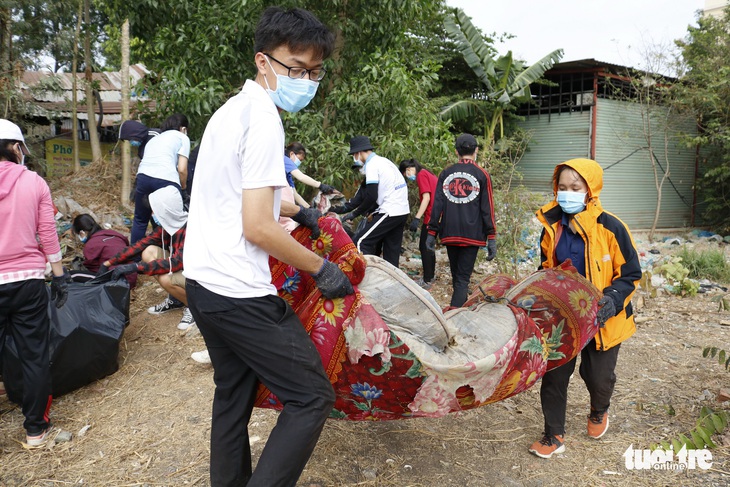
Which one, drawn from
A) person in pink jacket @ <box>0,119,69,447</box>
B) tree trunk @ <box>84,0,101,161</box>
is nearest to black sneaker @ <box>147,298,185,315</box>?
person in pink jacket @ <box>0,119,69,447</box>

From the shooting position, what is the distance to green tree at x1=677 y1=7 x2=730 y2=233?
10938 mm

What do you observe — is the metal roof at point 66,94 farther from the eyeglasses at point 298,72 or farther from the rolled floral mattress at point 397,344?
the rolled floral mattress at point 397,344

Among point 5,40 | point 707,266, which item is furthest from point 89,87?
point 707,266

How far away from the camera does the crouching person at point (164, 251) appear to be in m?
3.78

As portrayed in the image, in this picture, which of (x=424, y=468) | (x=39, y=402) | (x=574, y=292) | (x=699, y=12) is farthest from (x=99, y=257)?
(x=699, y=12)

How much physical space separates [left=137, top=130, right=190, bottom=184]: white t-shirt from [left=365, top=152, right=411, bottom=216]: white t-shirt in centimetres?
188

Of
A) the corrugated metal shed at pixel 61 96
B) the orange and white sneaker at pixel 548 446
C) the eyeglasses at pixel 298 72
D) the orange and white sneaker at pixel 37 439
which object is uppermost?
the corrugated metal shed at pixel 61 96

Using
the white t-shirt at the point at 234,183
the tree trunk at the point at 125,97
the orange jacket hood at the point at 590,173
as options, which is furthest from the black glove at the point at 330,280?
the tree trunk at the point at 125,97

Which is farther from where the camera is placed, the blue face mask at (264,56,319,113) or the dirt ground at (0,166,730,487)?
the dirt ground at (0,166,730,487)

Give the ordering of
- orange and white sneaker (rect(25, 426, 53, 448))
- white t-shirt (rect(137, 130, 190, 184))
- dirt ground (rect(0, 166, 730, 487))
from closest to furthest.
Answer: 1. dirt ground (rect(0, 166, 730, 487))
2. orange and white sneaker (rect(25, 426, 53, 448))
3. white t-shirt (rect(137, 130, 190, 184))

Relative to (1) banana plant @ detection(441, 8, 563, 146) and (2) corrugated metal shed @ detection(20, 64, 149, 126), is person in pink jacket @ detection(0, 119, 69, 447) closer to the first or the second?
(2) corrugated metal shed @ detection(20, 64, 149, 126)

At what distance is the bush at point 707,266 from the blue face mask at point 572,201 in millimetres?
5668

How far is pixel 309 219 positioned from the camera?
2.15 metres

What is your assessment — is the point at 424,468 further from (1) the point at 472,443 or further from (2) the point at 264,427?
(2) the point at 264,427
